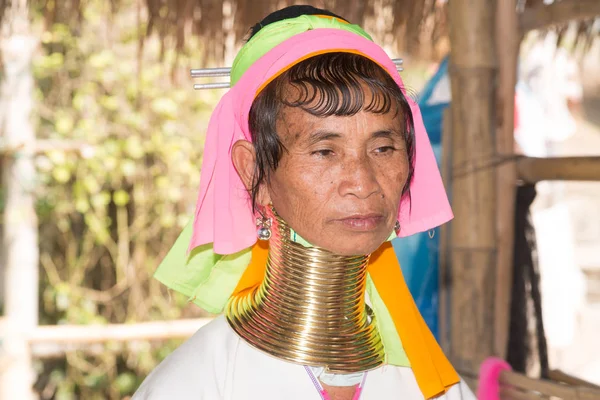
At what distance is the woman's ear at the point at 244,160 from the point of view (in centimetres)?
165

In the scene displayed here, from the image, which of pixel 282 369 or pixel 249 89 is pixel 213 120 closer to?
pixel 249 89

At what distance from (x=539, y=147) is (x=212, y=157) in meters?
3.45

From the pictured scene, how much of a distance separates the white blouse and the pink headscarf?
0.65ft

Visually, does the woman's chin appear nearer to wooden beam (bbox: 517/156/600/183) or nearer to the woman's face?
the woman's face

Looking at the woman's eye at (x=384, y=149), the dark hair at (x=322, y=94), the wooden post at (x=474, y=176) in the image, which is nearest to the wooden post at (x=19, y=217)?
the wooden post at (x=474, y=176)

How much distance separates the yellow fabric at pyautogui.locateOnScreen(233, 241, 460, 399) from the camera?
5.70 feet

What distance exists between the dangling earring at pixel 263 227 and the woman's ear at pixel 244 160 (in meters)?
0.07

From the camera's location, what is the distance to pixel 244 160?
5.47 ft

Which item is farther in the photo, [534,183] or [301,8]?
[534,183]

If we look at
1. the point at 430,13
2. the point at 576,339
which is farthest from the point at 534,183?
the point at 576,339

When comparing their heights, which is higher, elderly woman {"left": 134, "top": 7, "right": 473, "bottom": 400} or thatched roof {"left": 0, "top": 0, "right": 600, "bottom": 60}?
thatched roof {"left": 0, "top": 0, "right": 600, "bottom": 60}

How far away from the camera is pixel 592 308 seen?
→ 7.79 meters

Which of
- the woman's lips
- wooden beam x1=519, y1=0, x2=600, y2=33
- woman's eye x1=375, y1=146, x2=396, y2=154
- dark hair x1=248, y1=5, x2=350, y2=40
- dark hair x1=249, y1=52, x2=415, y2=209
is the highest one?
wooden beam x1=519, y1=0, x2=600, y2=33

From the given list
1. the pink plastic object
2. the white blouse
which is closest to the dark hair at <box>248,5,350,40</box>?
the white blouse
